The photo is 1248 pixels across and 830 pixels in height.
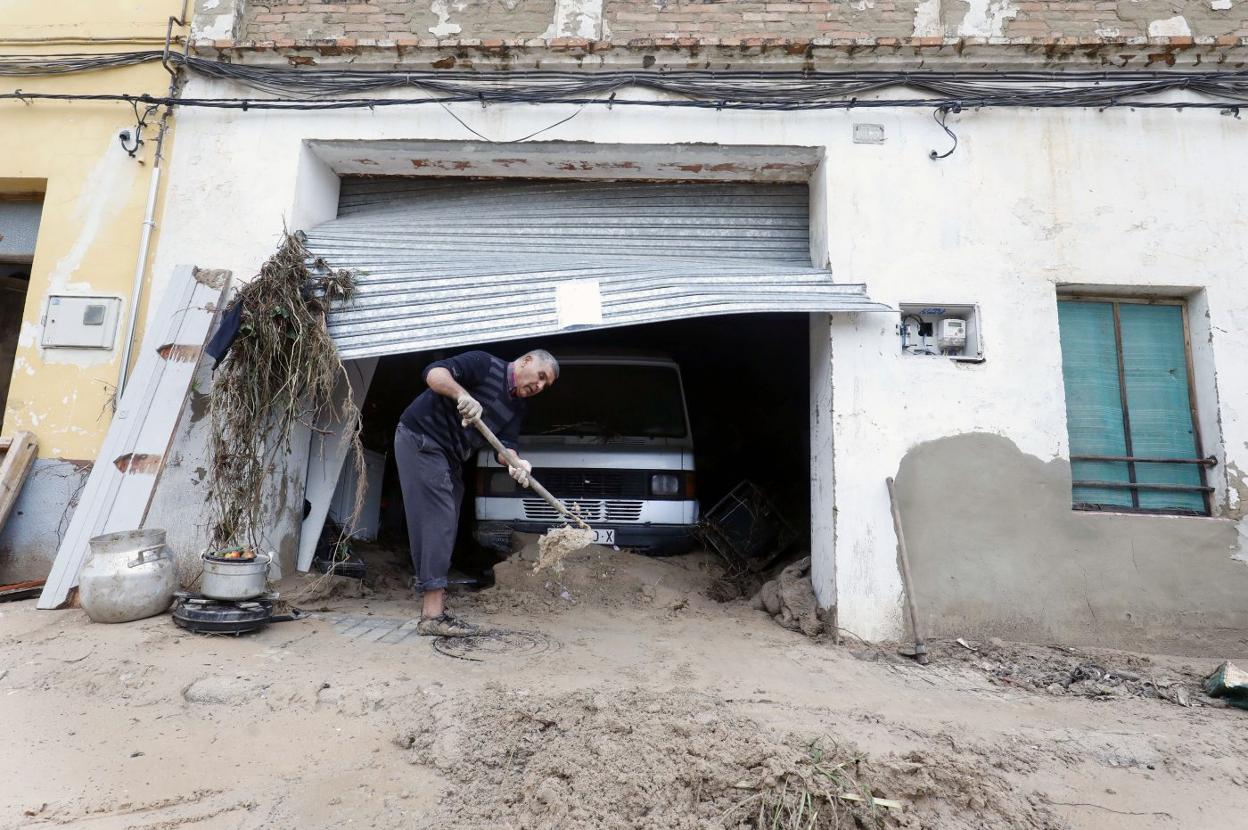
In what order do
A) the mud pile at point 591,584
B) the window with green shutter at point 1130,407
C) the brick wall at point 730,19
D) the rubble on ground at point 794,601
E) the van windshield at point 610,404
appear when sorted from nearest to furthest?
1. the rubble on ground at point 794,601
2. the window with green shutter at point 1130,407
3. the mud pile at point 591,584
4. the brick wall at point 730,19
5. the van windshield at point 610,404

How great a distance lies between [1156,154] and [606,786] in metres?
5.57

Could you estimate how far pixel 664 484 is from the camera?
5.56 m

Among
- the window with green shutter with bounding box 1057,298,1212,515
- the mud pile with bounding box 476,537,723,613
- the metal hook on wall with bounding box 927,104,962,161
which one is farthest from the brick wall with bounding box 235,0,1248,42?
the mud pile with bounding box 476,537,723,613

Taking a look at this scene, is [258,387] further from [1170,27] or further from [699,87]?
[1170,27]

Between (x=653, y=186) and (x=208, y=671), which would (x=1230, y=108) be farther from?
(x=208, y=671)

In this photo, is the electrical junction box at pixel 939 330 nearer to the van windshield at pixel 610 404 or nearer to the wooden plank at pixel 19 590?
the van windshield at pixel 610 404

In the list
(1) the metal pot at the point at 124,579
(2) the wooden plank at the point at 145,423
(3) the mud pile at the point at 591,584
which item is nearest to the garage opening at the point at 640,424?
(3) the mud pile at the point at 591,584

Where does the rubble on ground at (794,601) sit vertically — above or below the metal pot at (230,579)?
below

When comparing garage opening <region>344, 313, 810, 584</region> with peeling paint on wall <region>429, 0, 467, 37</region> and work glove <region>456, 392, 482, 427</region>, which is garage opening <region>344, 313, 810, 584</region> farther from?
peeling paint on wall <region>429, 0, 467, 37</region>

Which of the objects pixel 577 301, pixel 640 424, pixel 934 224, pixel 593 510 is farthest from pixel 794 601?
pixel 934 224

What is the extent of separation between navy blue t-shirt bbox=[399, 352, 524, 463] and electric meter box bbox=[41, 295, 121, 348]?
2.56m

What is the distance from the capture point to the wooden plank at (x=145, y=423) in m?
3.97

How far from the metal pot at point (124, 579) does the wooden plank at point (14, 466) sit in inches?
52.3

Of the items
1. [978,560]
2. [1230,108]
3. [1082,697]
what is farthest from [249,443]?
[1230,108]
